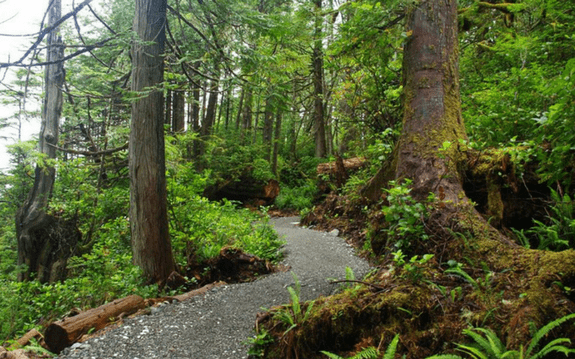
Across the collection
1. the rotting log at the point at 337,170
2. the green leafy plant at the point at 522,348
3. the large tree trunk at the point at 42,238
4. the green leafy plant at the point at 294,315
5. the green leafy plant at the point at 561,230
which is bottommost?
the large tree trunk at the point at 42,238

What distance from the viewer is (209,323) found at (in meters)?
3.81

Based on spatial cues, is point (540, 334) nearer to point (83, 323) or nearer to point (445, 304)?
point (445, 304)

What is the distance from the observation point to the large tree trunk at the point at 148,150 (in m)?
5.31

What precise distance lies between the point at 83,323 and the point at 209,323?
153 cm

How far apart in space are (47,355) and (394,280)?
3.73 m

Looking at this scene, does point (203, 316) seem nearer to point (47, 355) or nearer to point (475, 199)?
point (47, 355)

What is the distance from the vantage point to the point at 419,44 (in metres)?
4.63

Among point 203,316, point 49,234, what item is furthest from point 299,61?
point 49,234

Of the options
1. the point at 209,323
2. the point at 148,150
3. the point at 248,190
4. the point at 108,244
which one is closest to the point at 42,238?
the point at 108,244

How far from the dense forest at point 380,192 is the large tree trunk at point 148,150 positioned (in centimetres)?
2

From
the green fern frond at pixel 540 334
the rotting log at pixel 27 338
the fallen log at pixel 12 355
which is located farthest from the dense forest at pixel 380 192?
the rotting log at pixel 27 338

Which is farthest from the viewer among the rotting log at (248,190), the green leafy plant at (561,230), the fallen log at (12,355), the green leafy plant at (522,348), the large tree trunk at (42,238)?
the rotting log at (248,190)

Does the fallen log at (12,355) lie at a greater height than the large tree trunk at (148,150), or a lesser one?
lesser

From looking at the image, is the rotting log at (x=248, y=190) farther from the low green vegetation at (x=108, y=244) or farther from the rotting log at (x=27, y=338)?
the rotting log at (x=27, y=338)
